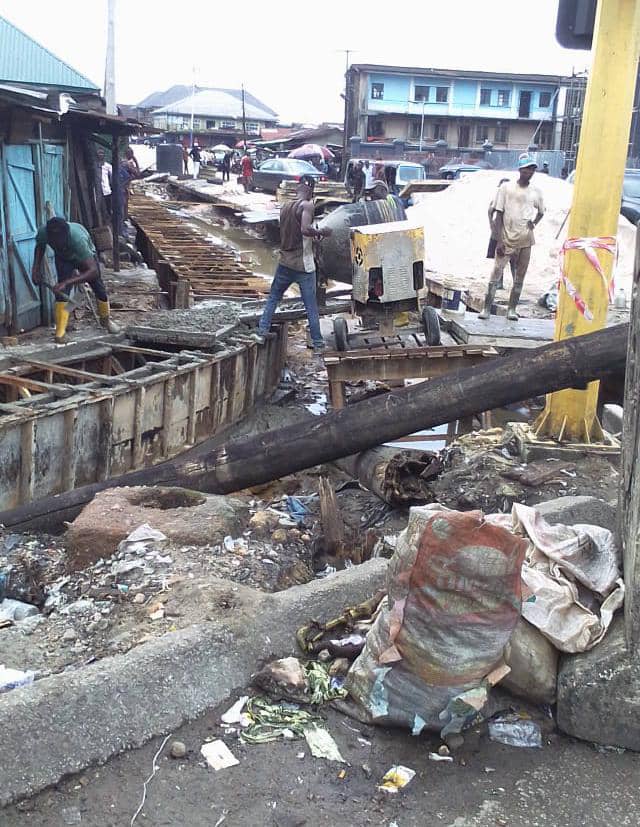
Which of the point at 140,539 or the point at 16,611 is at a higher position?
the point at 140,539

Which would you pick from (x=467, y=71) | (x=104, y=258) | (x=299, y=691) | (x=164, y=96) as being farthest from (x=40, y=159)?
(x=164, y=96)

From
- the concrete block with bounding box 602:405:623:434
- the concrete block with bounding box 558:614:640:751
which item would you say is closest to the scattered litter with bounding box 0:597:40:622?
the concrete block with bounding box 558:614:640:751

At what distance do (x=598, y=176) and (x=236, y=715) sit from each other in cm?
489

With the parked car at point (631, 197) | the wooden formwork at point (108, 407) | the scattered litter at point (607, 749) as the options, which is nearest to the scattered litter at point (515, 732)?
the scattered litter at point (607, 749)

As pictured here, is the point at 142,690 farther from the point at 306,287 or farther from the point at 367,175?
the point at 367,175

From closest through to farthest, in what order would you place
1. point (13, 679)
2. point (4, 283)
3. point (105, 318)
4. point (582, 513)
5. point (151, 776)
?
point (151, 776), point (13, 679), point (582, 513), point (4, 283), point (105, 318)

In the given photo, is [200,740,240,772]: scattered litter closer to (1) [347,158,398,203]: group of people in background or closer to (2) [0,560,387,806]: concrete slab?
(2) [0,560,387,806]: concrete slab

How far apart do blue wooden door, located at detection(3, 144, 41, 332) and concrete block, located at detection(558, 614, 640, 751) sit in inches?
376

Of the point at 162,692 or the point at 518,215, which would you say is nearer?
the point at 162,692

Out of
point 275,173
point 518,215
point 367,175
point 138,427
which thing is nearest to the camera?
point 138,427

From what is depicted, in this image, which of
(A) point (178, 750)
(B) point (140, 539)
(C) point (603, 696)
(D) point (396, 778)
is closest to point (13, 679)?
(A) point (178, 750)

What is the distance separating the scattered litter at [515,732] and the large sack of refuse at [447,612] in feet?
0.93

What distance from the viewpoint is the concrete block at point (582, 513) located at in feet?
16.3

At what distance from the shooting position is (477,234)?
22219 millimetres
